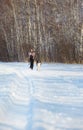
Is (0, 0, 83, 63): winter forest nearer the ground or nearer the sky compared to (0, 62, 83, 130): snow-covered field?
nearer the ground

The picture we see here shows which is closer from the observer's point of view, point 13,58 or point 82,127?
point 82,127

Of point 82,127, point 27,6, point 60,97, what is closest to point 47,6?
point 27,6

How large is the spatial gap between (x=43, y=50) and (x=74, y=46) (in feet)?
13.2

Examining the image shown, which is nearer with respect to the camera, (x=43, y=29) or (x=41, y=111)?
(x=41, y=111)

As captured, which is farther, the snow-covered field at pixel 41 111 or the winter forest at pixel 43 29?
the winter forest at pixel 43 29

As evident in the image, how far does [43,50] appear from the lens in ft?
171

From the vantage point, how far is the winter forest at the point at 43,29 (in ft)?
165

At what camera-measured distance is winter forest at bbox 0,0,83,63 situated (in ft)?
165

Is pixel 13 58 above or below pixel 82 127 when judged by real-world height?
below

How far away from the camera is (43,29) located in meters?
52.2

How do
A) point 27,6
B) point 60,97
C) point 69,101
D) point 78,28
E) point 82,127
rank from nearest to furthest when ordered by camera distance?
point 82,127, point 69,101, point 60,97, point 78,28, point 27,6

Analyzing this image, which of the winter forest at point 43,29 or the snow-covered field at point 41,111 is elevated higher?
the snow-covered field at point 41,111

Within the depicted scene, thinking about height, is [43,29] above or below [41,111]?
below

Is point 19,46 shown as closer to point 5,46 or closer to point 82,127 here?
point 5,46
